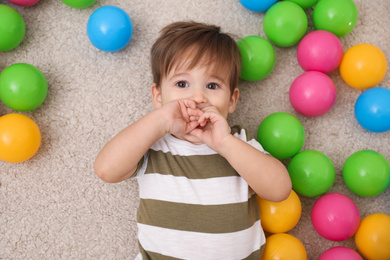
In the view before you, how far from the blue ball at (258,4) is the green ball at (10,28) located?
2.31 ft

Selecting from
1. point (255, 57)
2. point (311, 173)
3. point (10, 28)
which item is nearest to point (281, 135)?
point (311, 173)

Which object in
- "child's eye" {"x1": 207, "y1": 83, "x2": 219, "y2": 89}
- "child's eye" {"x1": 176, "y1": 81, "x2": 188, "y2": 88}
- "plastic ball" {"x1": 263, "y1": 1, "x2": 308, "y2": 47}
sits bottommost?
A: "child's eye" {"x1": 176, "y1": 81, "x2": 188, "y2": 88}

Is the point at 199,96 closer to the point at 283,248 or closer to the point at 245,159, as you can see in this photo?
the point at 245,159

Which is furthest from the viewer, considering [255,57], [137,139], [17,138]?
[255,57]

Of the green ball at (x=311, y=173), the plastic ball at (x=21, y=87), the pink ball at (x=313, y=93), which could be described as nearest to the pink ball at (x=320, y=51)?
the pink ball at (x=313, y=93)

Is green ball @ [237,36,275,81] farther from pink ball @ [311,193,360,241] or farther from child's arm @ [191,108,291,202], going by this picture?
pink ball @ [311,193,360,241]

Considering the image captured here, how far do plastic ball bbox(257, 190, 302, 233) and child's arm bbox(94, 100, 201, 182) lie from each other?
38cm

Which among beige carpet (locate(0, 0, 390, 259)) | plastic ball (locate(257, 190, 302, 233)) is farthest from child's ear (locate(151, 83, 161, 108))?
plastic ball (locate(257, 190, 302, 233))

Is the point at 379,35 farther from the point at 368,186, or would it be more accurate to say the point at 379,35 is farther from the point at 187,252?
the point at 187,252

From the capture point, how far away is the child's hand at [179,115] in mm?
956

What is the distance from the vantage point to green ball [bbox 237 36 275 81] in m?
1.18

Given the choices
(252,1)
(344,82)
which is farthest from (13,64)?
(344,82)

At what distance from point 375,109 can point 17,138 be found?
41.7 inches

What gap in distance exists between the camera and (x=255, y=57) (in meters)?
1.17
